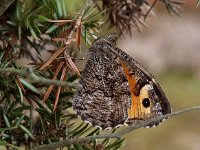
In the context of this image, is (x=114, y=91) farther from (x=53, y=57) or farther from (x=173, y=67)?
(x=173, y=67)

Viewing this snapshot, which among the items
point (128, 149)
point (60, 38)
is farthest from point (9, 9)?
point (128, 149)

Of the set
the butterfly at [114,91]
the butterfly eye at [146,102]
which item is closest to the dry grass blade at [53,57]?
the butterfly at [114,91]

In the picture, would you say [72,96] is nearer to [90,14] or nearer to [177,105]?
[90,14]

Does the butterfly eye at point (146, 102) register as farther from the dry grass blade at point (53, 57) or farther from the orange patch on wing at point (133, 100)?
the dry grass blade at point (53, 57)

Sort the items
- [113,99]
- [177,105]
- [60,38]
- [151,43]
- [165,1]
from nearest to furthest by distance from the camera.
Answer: [60,38] → [113,99] → [165,1] → [177,105] → [151,43]

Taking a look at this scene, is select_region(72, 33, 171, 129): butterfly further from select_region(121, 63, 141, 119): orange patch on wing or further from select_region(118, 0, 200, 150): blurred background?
select_region(118, 0, 200, 150): blurred background

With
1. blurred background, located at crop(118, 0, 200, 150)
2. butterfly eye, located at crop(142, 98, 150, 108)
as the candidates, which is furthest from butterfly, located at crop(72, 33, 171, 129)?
blurred background, located at crop(118, 0, 200, 150)

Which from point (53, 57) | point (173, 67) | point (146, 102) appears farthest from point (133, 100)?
point (173, 67)
